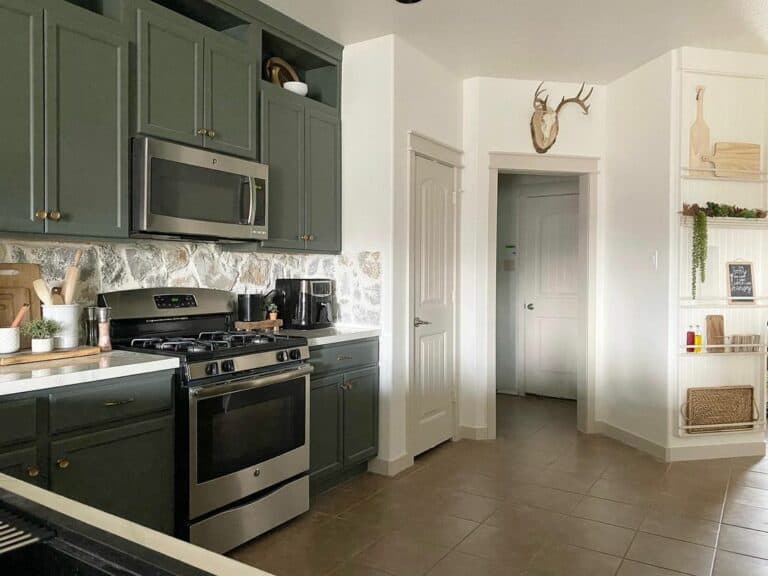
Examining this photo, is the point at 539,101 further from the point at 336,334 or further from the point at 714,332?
the point at 336,334

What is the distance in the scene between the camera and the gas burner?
9.03 ft

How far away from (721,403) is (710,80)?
7.28 ft

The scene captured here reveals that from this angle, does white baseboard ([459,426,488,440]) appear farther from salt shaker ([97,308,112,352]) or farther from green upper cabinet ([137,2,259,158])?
salt shaker ([97,308,112,352])

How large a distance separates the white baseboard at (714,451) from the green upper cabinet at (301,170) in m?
2.67

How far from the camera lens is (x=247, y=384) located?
269 centimetres

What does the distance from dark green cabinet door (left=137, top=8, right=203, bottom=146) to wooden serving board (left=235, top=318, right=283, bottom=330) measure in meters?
1.02

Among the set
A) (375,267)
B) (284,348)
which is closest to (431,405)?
(375,267)

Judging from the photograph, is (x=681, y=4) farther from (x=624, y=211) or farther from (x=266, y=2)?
(x=266, y=2)

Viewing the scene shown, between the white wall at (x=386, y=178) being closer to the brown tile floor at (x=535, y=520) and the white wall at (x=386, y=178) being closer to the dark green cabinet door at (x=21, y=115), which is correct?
the brown tile floor at (x=535, y=520)

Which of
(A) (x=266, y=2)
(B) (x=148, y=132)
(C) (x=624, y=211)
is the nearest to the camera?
(B) (x=148, y=132)

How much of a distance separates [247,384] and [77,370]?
2.52 ft

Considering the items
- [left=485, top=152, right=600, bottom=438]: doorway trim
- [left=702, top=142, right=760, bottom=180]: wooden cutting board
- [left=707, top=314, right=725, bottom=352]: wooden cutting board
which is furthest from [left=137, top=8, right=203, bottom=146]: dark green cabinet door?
[left=707, top=314, right=725, bottom=352]: wooden cutting board

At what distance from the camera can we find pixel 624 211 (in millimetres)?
4617

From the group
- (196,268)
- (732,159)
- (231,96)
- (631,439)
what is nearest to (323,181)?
(231,96)
